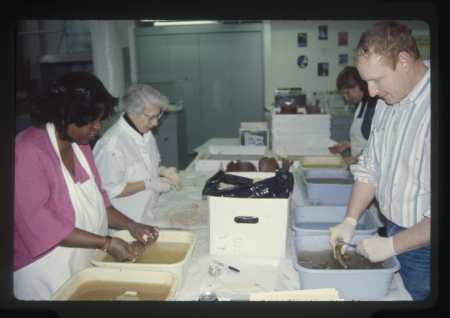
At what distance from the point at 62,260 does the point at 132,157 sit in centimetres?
90

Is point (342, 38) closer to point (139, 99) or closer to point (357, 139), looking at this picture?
point (357, 139)

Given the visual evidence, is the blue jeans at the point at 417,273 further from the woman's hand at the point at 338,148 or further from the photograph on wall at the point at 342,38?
the photograph on wall at the point at 342,38

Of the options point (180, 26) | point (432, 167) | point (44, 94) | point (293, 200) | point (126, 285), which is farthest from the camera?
point (180, 26)

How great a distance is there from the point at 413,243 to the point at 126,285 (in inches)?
43.8

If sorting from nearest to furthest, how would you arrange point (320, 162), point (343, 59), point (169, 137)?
point (320, 162) → point (169, 137) → point (343, 59)

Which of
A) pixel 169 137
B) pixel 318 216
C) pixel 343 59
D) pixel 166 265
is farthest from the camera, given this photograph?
pixel 343 59

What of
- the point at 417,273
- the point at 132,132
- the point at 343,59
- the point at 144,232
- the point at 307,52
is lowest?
the point at 417,273

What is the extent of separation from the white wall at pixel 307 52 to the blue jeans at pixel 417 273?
5.08m

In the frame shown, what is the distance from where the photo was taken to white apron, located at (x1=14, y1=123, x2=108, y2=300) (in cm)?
152

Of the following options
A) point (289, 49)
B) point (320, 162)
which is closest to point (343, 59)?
point (289, 49)

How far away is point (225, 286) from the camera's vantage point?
1.37m

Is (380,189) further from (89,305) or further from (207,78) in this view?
(207,78)

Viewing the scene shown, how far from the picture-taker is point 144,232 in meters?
1.66

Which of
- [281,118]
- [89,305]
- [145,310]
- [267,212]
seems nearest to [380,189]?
[267,212]
